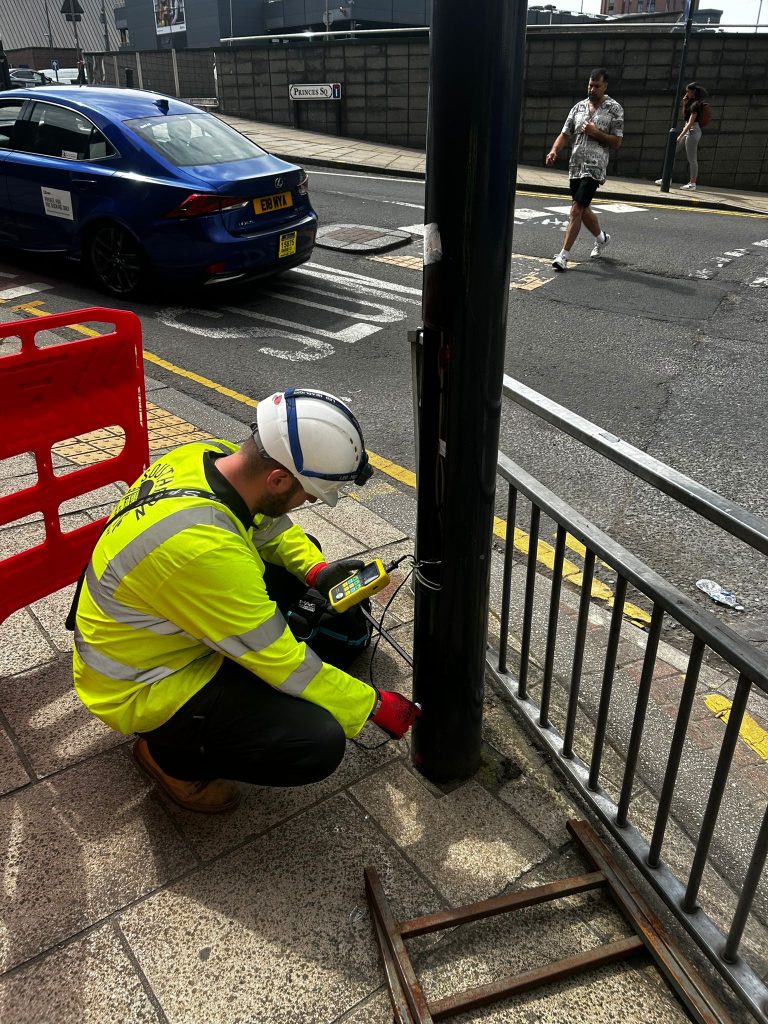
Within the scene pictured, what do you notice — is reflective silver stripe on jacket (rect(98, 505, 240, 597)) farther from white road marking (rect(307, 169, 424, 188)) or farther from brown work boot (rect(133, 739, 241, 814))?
white road marking (rect(307, 169, 424, 188))

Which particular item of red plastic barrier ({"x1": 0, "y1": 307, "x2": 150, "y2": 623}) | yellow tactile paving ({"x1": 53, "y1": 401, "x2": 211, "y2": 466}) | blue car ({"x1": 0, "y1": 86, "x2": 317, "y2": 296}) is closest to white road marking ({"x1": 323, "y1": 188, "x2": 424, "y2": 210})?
blue car ({"x1": 0, "y1": 86, "x2": 317, "y2": 296})

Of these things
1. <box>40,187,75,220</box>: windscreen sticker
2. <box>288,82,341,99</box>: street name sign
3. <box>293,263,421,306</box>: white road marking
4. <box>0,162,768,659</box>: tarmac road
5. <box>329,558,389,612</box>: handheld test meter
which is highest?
<box>288,82,341,99</box>: street name sign

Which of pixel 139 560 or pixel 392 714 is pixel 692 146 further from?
pixel 139 560

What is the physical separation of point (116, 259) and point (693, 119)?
11278 millimetres

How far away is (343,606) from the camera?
2500mm

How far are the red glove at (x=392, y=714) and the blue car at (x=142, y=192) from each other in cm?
571

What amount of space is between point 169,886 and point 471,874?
85 cm

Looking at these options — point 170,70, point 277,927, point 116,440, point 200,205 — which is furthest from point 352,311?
point 170,70

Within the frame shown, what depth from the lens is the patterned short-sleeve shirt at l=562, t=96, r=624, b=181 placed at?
888 centimetres

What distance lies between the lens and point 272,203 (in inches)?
298

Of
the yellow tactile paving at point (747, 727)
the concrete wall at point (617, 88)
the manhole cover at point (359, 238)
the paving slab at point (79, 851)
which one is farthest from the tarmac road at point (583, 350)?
the concrete wall at point (617, 88)

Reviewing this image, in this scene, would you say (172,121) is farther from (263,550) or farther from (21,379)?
(263,550)

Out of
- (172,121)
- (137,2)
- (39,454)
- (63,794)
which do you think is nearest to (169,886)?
(63,794)

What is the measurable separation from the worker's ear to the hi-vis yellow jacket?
0.12 meters
